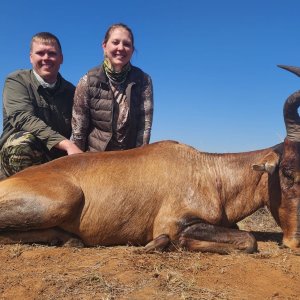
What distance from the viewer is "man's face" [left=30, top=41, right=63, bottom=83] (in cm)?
878

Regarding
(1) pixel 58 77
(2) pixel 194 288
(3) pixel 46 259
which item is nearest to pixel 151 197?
(3) pixel 46 259

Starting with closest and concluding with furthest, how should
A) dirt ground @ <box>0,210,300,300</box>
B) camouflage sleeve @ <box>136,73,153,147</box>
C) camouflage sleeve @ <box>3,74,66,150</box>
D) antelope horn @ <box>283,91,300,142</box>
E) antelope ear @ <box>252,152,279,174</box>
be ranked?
dirt ground @ <box>0,210,300,300</box>
antelope ear @ <box>252,152,279,174</box>
antelope horn @ <box>283,91,300,142</box>
camouflage sleeve @ <box>3,74,66,150</box>
camouflage sleeve @ <box>136,73,153,147</box>

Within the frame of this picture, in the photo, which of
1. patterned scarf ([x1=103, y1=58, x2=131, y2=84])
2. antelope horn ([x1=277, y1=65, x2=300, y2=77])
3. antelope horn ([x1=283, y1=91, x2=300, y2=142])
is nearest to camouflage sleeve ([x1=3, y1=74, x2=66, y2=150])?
patterned scarf ([x1=103, y1=58, x2=131, y2=84])

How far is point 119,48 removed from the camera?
28.4 feet

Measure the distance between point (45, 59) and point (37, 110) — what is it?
0.99 metres

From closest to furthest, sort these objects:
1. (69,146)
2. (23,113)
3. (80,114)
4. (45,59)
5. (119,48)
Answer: (69,146)
(23,113)
(119,48)
(45,59)
(80,114)

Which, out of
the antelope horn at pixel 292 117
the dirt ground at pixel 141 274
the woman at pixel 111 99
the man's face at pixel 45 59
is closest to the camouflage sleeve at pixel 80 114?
the woman at pixel 111 99

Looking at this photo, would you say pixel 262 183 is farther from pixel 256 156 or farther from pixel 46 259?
pixel 46 259

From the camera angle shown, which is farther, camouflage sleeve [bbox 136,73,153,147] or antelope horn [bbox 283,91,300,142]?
camouflage sleeve [bbox 136,73,153,147]

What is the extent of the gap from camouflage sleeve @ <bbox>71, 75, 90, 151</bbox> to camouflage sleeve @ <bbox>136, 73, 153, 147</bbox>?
3.58 feet

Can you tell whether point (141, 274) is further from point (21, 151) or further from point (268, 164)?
point (21, 151)

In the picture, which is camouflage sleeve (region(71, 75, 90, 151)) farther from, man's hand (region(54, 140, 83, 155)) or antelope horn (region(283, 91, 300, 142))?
antelope horn (region(283, 91, 300, 142))

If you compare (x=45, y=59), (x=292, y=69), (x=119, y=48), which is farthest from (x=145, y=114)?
(x=292, y=69)

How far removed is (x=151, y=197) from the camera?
20.9 ft
